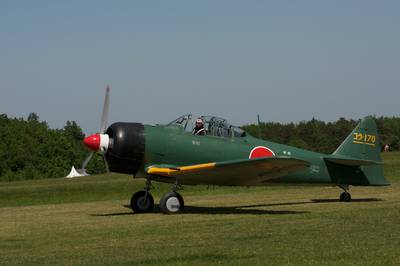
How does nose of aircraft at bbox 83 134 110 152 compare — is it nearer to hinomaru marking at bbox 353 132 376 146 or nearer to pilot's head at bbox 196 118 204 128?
pilot's head at bbox 196 118 204 128

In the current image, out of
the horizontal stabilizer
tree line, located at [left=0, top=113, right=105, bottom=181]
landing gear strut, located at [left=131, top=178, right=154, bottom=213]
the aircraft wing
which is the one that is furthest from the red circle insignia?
tree line, located at [left=0, top=113, right=105, bottom=181]

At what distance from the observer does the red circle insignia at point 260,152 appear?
17.0 metres

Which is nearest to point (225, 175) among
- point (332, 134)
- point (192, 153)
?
point (192, 153)

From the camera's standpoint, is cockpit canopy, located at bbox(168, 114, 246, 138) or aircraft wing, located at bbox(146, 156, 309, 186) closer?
aircraft wing, located at bbox(146, 156, 309, 186)

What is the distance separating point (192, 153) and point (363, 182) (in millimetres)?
5526

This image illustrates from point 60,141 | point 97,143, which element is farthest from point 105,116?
point 60,141

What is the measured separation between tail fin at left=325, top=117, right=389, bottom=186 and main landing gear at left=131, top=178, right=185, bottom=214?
185 inches

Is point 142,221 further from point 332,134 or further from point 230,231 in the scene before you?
point 332,134

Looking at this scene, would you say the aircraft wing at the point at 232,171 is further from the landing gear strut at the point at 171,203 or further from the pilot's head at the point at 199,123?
the pilot's head at the point at 199,123

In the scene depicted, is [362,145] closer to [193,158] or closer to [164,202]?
[193,158]

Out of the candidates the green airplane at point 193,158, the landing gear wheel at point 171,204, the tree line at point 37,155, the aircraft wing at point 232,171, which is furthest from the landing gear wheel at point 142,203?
the tree line at point 37,155

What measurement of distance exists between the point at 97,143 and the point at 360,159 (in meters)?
7.70

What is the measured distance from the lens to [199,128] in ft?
54.4

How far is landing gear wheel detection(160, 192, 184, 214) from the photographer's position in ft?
51.2
